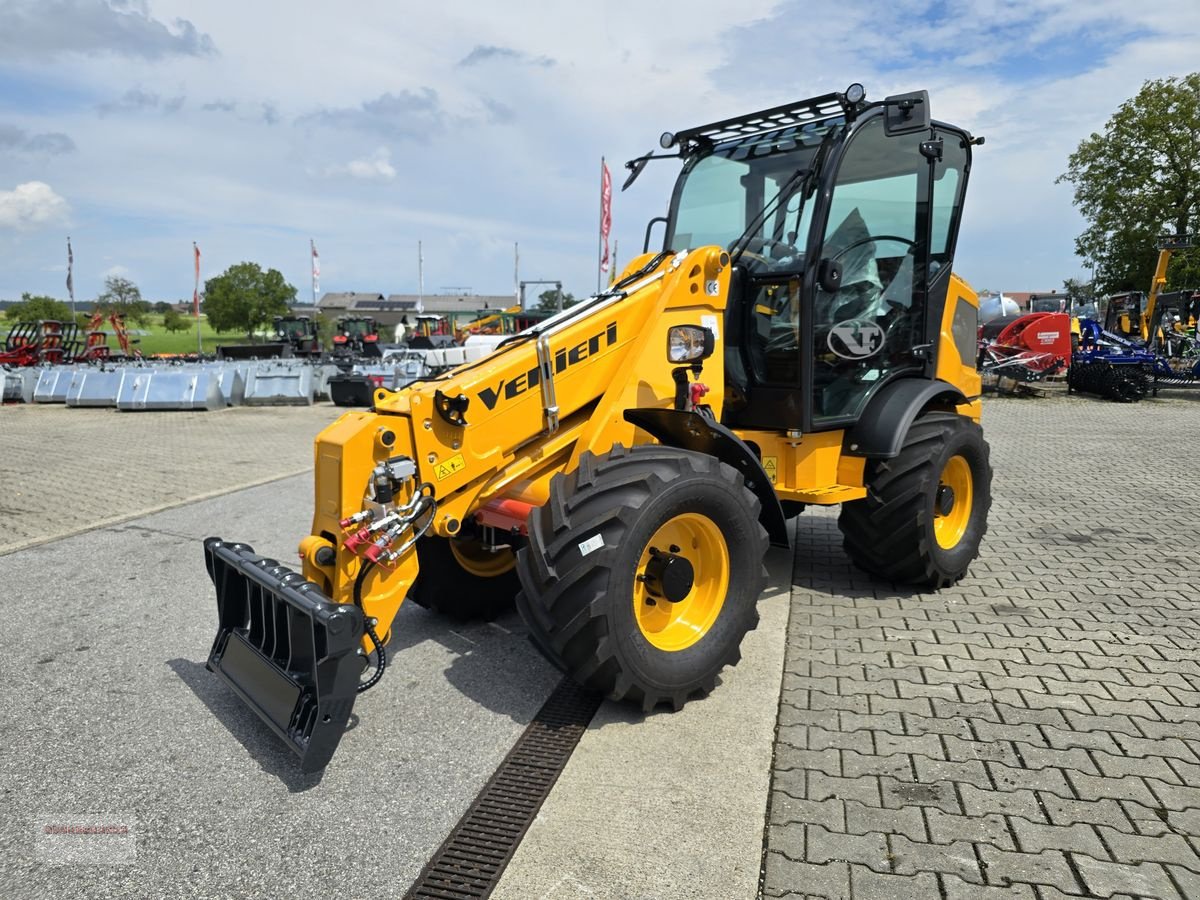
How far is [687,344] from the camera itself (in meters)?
4.41

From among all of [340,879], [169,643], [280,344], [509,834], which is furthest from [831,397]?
[280,344]

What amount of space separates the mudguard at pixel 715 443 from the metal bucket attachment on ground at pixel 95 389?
1618cm

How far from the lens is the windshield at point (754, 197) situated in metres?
4.72

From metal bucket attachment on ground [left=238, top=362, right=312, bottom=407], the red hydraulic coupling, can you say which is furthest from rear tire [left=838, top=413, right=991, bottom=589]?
metal bucket attachment on ground [left=238, top=362, right=312, bottom=407]

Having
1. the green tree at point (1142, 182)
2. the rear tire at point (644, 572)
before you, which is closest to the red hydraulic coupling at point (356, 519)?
the rear tire at point (644, 572)

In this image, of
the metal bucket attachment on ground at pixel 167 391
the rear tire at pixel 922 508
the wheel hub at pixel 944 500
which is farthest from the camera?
the metal bucket attachment on ground at pixel 167 391

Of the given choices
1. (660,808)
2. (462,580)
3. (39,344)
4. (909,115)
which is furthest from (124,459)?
(39,344)

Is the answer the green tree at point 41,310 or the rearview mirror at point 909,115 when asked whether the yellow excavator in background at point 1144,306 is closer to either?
the rearview mirror at point 909,115

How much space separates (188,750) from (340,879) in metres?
1.17

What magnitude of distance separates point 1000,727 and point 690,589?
141 cm

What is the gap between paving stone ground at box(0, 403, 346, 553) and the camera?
767cm

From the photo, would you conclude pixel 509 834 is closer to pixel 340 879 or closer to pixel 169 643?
pixel 340 879

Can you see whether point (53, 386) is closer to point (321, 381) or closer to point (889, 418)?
point (321, 381)

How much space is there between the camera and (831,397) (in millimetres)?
4988
